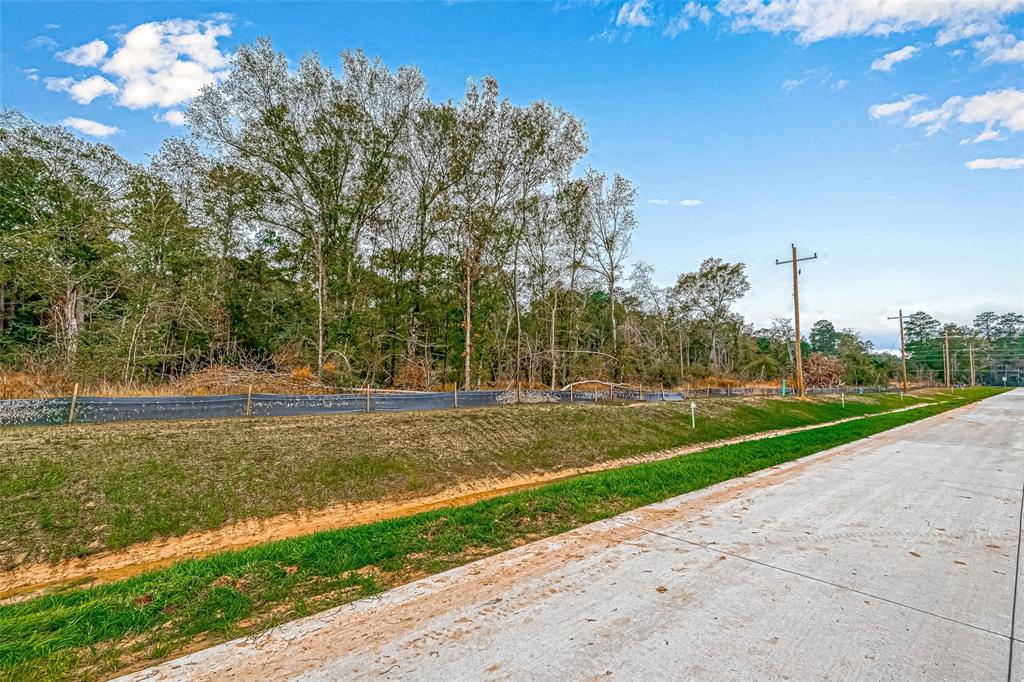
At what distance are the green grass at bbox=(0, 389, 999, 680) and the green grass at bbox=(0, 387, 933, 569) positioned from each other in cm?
312

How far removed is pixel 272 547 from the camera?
15.1 feet

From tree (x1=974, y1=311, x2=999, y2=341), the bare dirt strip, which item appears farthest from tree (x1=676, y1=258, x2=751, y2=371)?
tree (x1=974, y1=311, x2=999, y2=341)

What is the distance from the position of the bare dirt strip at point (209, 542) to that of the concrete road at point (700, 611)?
14.6 feet

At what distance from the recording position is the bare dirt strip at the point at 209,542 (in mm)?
5316

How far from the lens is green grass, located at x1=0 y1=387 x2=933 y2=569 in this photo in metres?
6.27

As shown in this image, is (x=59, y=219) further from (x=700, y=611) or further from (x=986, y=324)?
(x=986, y=324)

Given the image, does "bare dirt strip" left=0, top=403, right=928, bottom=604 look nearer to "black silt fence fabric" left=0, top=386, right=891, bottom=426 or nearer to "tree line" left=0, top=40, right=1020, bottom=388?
"black silt fence fabric" left=0, top=386, right=891, bottom=426

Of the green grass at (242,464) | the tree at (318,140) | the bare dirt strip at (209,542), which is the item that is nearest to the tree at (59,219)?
the tree at (318,140)

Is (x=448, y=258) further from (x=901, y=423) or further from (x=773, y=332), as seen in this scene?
(x=773, y=332)

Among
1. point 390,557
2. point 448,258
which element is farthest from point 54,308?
point 390,557

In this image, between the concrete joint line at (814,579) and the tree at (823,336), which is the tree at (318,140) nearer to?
the concrete joint line at (814,579)

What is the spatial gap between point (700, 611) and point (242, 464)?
8.54 meters

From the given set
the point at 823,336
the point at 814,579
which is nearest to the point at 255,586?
the point at 814,579

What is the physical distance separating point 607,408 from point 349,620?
14.4 metres
